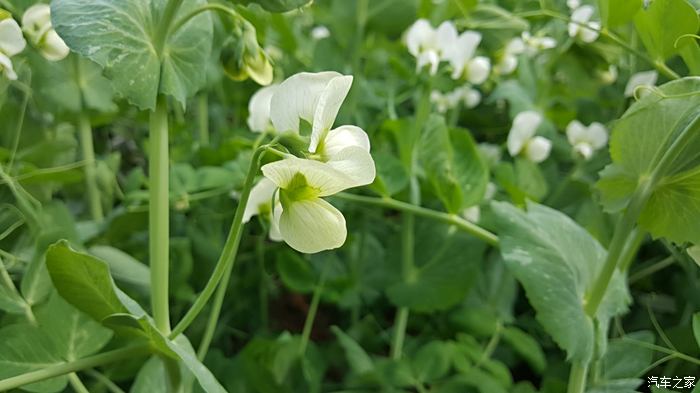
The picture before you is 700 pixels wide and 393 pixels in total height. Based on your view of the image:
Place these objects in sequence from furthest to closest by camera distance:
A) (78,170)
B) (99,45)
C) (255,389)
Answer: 1. (78,170)
2. (255,389)
3. (99,45)

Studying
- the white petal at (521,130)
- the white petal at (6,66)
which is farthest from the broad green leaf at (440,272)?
the white petal at (6,66)

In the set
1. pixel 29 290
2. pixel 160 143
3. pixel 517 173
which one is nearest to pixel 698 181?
pixel 517 173

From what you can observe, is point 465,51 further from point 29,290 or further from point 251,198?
point 29,290

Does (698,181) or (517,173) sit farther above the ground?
(698,181)

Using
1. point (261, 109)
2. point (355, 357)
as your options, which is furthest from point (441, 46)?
point (355, 357)

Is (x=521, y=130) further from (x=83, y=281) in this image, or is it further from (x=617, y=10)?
(x=83, y=281)

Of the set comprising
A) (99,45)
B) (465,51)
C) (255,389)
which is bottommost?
(255,389)

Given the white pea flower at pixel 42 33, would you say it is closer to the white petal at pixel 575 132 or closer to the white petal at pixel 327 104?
the white petal at pixel 327 104
